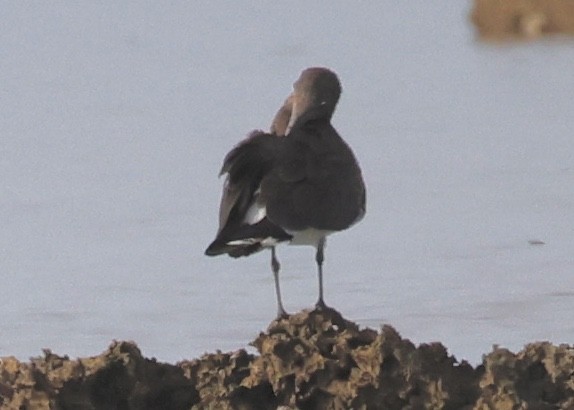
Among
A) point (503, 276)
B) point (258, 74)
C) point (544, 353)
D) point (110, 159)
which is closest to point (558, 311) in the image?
point (503, 276)

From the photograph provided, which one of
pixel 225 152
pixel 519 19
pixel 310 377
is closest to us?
pixel 310 377

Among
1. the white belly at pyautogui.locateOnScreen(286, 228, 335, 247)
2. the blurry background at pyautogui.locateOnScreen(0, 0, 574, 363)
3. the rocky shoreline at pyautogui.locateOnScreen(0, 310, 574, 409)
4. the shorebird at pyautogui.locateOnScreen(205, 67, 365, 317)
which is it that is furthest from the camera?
the blurry background at pyautogui.locateOnScreen(0, 0, 574, 363)

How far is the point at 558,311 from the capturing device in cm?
722

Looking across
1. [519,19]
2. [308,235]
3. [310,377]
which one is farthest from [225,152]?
[310,377]

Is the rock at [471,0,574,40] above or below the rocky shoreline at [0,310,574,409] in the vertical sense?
above

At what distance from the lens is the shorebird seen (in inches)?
224

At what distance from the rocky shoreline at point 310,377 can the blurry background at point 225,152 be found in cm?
180

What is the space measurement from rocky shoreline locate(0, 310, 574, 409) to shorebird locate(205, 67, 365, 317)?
0.82 meters

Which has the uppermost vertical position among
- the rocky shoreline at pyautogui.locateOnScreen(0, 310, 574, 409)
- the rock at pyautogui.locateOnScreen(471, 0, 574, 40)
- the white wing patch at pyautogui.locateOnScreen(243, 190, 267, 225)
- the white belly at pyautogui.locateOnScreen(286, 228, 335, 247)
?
the rock at pyautogui.locateOnScreen(471, 0, 574, 40)

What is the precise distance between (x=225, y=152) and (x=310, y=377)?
532 centimetres

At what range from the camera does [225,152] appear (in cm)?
988

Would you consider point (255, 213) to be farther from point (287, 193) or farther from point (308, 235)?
point (308, 235)

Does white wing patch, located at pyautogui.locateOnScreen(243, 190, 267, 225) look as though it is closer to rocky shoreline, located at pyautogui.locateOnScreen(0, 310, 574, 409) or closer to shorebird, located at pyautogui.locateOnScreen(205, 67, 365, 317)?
shorebird, located at pyautogui.locateOnScreen(205, 67, 365, 317)

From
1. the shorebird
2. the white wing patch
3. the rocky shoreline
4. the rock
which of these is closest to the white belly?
the shorebird
